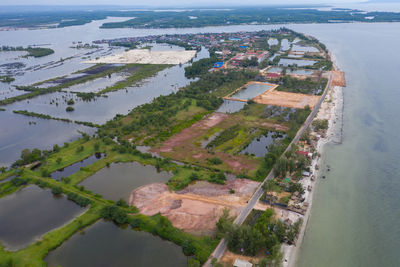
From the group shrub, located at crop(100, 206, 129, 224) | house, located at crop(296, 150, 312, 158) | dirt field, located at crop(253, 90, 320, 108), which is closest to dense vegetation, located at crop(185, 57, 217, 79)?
dirt field, located at crop(253, 90, 320, 108)

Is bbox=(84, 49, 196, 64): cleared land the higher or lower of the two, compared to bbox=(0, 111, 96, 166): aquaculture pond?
higher

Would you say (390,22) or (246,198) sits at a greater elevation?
(390,22)

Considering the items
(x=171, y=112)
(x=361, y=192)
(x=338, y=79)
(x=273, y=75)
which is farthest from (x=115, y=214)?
(x=338, y=79)

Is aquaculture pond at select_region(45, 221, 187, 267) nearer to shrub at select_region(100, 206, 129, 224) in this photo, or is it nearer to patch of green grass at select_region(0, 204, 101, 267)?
patch of green grass at select_region(0, 204, 101, 267)

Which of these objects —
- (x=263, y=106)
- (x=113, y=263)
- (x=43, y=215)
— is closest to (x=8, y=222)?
(x=43, y=215)

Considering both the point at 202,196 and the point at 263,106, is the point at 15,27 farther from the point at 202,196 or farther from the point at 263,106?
the point at 202,196
